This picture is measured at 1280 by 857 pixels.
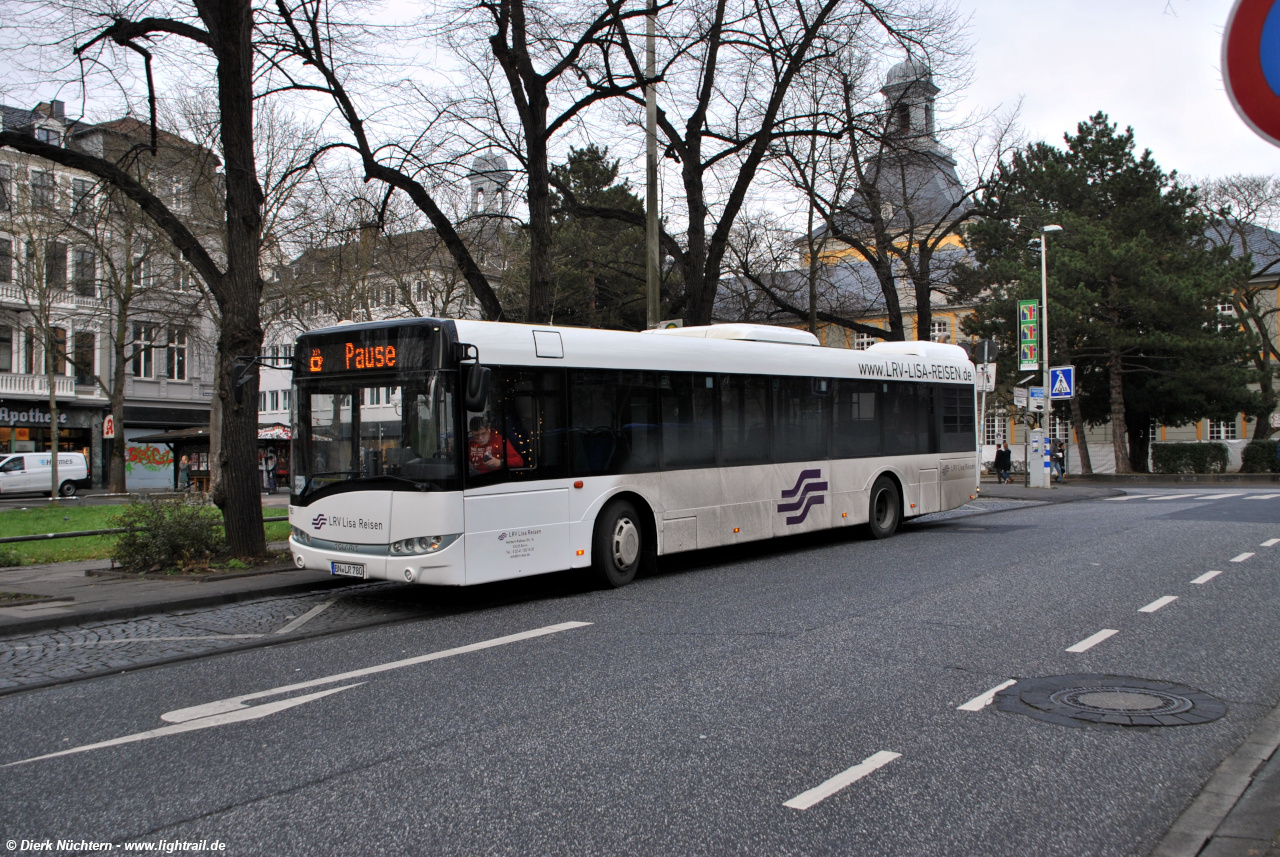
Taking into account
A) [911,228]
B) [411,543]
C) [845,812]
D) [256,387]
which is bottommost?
[845,812]

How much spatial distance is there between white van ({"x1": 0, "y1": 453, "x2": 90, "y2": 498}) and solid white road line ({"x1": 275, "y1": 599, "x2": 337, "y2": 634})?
34010 millimetres

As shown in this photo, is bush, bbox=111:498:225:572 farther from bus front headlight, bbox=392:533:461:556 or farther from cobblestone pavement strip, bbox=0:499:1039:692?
bus front headlight, bbox=392:533:461:556

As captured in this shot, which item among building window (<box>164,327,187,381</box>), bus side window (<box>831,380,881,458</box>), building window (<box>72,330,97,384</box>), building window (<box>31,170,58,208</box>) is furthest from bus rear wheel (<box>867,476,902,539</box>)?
building window (<box>164,327,187,381</box>)

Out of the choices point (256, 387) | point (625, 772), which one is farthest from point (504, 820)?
point (256, 387)

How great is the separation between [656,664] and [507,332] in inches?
173

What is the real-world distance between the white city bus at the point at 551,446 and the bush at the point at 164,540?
2.52 metres

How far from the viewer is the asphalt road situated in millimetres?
4055

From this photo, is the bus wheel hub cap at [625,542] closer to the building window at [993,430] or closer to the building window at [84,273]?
the building window at [84,273]

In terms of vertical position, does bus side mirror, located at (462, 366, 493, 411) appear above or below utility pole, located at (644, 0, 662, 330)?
below

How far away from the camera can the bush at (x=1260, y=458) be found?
144 feet

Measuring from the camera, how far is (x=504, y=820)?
161 inches

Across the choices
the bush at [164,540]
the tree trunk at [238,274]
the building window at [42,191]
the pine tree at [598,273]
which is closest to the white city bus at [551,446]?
the tree trunk at [238,274]

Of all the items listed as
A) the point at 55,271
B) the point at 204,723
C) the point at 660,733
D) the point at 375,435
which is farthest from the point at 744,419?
the point at 55,271

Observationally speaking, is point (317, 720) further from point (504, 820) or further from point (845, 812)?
point (845, 812)
